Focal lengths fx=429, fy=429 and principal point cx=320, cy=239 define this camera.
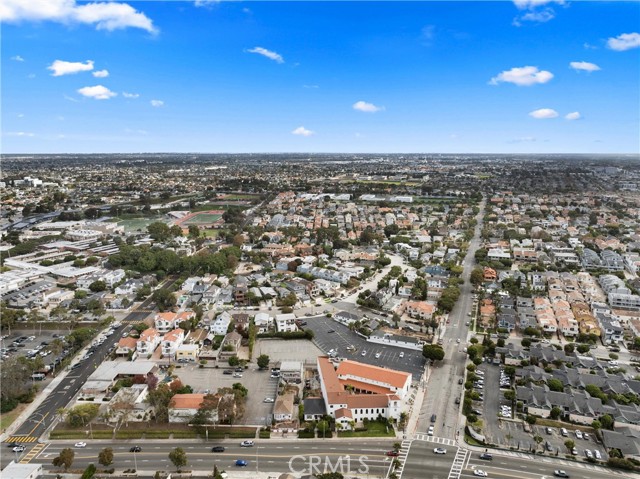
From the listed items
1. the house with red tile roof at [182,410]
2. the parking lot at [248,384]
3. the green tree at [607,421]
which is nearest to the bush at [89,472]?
the house with red tile roof at [182,410]

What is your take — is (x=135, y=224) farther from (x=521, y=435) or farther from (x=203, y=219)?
(x=521, y=435)

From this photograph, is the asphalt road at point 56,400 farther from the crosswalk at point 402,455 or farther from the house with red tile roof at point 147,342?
the crosswalk at point 402,455

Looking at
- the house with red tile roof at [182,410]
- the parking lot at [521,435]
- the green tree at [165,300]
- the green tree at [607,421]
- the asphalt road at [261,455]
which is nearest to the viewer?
the asphalt road at [261,455]

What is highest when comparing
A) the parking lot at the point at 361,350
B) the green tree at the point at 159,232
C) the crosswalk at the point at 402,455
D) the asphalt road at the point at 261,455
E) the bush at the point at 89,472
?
the green tree at the point at 159,232

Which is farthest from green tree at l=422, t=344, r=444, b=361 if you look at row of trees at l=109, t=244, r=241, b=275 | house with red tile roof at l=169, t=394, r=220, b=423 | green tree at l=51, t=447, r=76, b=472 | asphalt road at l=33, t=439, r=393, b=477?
row of trees at l=109, t=244, r=241, b=275

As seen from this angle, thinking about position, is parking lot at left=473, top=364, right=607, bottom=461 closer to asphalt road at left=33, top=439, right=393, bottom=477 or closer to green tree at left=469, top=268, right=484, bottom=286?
asphalt road at left=33, top=439, right=393, bottom=477

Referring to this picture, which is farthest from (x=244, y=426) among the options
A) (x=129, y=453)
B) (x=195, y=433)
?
(x=129, y=453)

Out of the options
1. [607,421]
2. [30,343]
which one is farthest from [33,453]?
[607,421]
